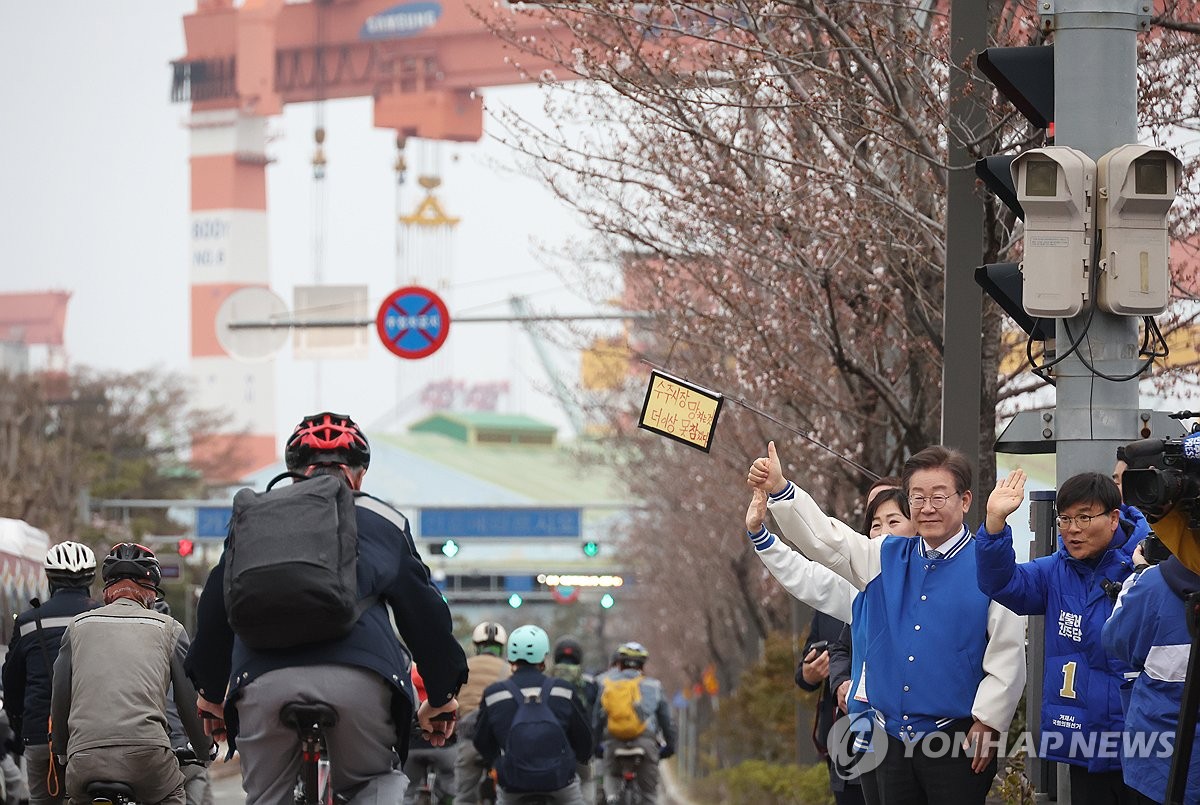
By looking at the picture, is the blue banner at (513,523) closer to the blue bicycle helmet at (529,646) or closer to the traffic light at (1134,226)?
the blue bicycle helmet at (529,646)

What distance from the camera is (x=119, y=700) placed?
Result: 8.59 meters

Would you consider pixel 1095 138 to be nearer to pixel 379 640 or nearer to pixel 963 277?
pixel 963 277

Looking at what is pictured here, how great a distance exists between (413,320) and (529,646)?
37.3 feet

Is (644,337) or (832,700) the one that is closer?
(832,700)

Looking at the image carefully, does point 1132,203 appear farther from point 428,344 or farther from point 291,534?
point 428,344

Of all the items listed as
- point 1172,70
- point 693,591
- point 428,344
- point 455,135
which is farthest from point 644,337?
point 455,135

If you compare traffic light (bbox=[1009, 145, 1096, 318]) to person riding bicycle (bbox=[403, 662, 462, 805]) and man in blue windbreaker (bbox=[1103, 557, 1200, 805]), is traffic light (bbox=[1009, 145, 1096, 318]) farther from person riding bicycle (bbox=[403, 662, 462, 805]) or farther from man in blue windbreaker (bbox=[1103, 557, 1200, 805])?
person riding bicycle (bbox=[403, 662, 462, 805])

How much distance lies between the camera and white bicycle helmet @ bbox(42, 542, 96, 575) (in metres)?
10.8

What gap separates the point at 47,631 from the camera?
10633mm

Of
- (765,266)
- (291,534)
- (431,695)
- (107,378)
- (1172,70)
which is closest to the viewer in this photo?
(291,534)

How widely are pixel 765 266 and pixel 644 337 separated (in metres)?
18.3

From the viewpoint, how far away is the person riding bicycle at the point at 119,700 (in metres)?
8.53

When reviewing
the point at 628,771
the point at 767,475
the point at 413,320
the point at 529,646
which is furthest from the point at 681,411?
the point at 413,320

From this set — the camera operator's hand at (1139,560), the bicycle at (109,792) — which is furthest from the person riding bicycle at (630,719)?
the camera operator's hand at (1139,560)
